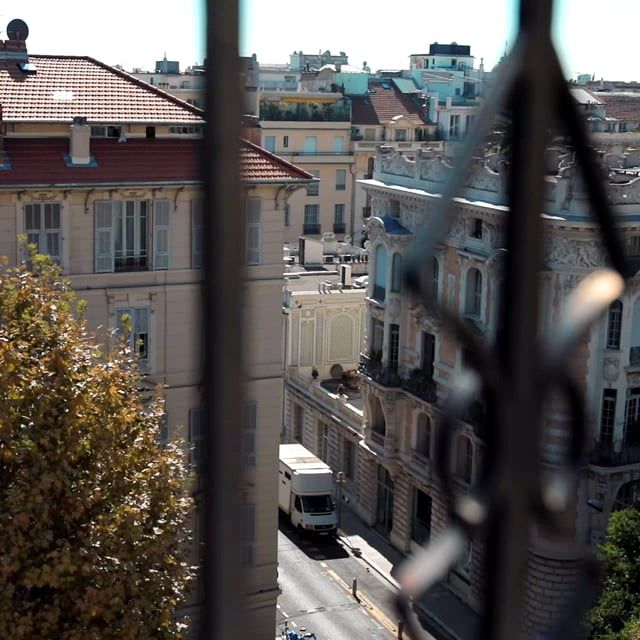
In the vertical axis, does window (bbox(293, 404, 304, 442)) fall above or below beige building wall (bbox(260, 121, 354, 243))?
below

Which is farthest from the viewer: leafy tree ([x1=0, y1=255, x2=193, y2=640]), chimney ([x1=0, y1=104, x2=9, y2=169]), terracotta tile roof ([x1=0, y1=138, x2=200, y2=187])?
terracotta tile roof ([x1=0, y1=138, x2=200, y2=187])

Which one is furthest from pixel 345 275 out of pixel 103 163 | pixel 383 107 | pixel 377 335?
pixel 383 107

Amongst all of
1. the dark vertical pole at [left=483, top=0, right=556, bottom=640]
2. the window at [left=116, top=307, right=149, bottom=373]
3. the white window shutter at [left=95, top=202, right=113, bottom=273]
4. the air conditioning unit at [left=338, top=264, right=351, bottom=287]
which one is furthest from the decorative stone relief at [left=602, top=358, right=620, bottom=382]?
the dark vertical pole at [left=483, top=0, right=556, bottom=640]

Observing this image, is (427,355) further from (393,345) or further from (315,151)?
(315,151)

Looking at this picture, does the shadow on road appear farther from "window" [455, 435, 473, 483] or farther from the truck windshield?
"window" [455, 435, 473, 483]

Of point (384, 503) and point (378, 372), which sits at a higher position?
point (378, 372)

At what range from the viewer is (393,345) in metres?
34.4

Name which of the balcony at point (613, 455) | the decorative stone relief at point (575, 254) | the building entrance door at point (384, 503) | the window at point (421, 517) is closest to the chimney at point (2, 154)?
the decorative stone relief at point (575, 254)

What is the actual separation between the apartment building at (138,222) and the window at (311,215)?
3751cm

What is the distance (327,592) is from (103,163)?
1388 cm

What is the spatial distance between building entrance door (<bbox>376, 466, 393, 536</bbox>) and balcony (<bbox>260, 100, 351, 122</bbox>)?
28182mm

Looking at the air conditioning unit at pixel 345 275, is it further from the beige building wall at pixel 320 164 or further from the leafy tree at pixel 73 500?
the leafy tree at pixel 73 500

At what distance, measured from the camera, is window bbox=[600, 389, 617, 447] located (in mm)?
28344

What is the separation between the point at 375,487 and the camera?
117 feet
